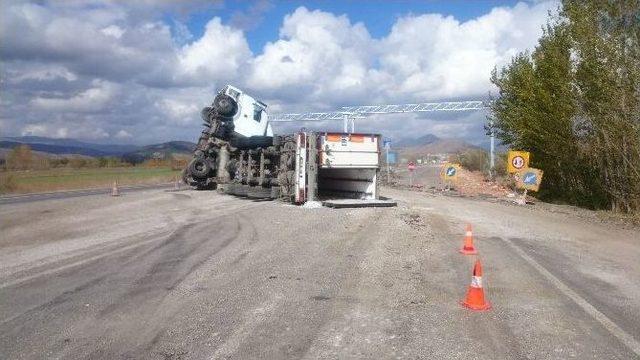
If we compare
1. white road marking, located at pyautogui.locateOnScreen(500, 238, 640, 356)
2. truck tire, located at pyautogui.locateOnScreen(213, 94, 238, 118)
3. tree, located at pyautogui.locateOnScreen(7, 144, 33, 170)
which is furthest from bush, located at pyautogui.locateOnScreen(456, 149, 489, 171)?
tree, located at pyautogui.locateOnScreen(7, 144, 33, 170)

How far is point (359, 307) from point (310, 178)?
9.99 metres

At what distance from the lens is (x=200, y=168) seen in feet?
70.4

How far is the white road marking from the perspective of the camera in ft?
16.1

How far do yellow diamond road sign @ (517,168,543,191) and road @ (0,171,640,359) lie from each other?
6580 millimetres

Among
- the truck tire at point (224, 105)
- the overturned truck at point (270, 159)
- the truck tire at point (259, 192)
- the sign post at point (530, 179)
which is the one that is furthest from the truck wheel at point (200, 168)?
the sign post at point (530, 179)

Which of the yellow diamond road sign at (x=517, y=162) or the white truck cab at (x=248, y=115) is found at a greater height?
the white truck cab at (x=248, y=115)

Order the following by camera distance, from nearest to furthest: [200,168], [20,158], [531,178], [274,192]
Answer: [274,192] → [531,178] → [200,168] → [20,158]

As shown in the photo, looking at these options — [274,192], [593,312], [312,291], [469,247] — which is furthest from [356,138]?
[593,312]

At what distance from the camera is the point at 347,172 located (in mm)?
17609

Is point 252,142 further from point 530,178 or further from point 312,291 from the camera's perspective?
point 312,291

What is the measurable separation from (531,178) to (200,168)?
12.2 m

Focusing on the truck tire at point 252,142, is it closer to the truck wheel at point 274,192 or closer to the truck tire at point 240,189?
the truck tire at point 240,189

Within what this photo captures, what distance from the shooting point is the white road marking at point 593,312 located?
4.91 metres

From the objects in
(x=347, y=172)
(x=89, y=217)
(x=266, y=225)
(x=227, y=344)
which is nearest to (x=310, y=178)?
(x=347, y=172)
